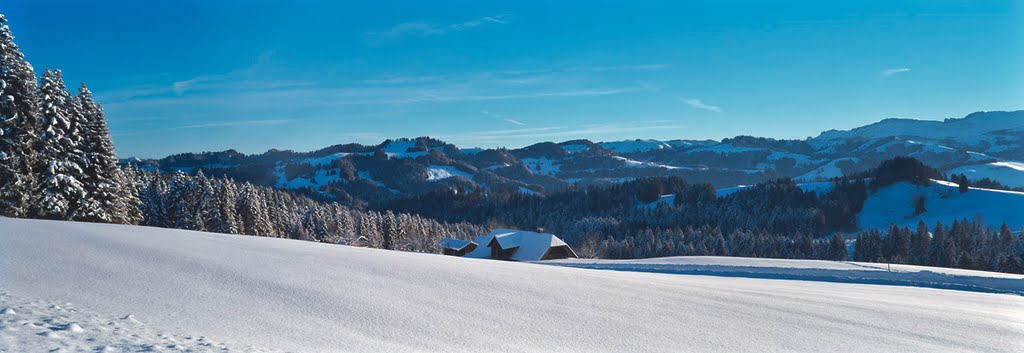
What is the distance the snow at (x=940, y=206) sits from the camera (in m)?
126

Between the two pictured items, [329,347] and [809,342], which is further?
[809,342]

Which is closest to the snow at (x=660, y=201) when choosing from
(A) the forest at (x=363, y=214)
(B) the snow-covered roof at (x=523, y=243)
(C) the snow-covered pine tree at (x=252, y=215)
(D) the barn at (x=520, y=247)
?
(A) the forest at (x=363, y=214)

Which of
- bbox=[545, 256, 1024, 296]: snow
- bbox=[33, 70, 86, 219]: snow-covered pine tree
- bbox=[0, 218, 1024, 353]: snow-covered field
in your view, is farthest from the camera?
bbox=[33, 70, 86, 219]: snow-covered pine tree

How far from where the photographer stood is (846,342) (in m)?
8.32

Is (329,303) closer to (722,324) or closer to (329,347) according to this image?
(329,347)

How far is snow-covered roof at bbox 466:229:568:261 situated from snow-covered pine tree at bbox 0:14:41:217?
41071 mm

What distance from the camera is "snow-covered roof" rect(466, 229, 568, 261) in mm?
57844

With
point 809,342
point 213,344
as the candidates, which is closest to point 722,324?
point 809,342

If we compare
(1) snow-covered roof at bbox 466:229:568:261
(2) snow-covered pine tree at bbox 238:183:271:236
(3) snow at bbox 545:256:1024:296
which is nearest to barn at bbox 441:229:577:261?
(1) snow-covered roof at bbox 466:229:568:261

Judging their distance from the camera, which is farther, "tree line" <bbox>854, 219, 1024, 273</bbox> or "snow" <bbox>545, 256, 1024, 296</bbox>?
"tree line" <bbox>854, 219, 1024, 273</bbox>

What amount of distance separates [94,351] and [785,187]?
19255cm

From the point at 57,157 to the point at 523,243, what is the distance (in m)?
43.1

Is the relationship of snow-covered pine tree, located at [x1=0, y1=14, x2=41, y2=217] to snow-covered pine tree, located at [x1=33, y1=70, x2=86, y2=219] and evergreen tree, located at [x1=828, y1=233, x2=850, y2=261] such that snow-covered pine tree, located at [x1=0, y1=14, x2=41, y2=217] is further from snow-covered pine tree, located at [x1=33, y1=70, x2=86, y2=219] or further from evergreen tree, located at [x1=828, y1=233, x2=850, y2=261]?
evergreen tree, located at [x1=828, y1=233, x2=850, y2=261]

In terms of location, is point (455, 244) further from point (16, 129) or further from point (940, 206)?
point (940, 206)
